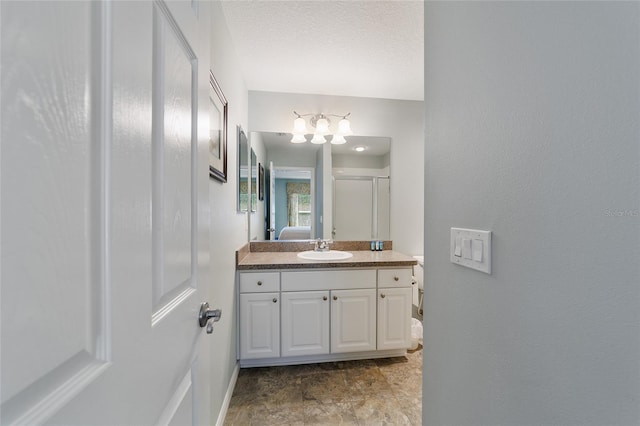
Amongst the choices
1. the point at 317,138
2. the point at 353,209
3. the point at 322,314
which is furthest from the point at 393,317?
the point at 317,138

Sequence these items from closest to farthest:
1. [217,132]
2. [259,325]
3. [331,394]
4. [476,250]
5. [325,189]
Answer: [476,250] → [217,132] → [331,394] → [259,325] → [325,189]

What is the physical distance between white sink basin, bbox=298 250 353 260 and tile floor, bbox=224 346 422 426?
2.83 ft

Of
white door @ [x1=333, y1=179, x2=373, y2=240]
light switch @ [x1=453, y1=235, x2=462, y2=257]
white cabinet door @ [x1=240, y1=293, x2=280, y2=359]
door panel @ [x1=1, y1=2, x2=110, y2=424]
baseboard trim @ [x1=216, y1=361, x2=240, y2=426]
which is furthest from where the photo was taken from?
white door @ [x1=333, y1=179, x2=373, y2=240]

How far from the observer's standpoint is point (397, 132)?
8.95 feet

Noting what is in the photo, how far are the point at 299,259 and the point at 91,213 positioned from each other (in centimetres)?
190

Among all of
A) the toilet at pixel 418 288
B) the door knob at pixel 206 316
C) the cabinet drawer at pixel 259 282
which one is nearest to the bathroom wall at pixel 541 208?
the door knob at pixel 206 316

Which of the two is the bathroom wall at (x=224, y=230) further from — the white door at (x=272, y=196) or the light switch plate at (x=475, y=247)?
the light switch plate at (x=475, y=247)

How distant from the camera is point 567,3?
1.68ft

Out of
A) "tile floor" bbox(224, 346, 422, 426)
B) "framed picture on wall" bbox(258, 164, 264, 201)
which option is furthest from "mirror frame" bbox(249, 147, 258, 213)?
"tile floor" bbox(224, 346, 422, 426)

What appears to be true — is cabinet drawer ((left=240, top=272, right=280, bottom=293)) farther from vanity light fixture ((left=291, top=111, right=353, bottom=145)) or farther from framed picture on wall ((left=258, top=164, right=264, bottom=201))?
vanity light fixture ((left=291, top=111, right=353, bottom=145))

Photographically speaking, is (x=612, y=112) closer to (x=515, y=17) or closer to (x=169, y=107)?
(x=515, y=17)

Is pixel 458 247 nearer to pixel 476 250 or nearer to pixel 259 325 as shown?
pixel 476 250

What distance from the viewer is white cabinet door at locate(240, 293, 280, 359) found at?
2008mm

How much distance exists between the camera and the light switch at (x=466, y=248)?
77 cm
